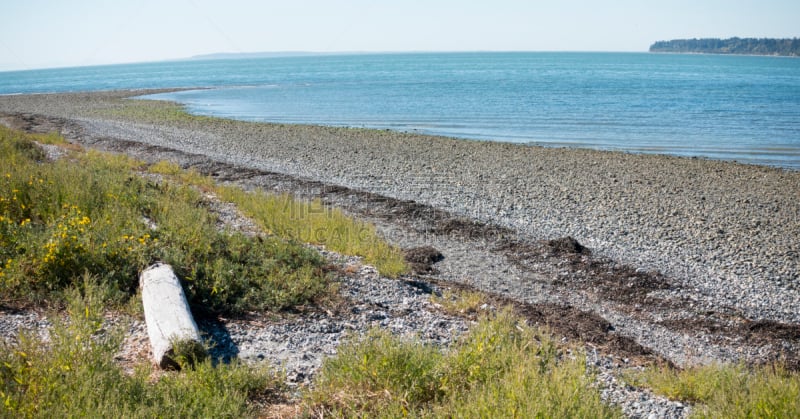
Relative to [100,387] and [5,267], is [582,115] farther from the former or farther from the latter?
[100,387]

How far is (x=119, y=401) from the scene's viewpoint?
4.42 metres

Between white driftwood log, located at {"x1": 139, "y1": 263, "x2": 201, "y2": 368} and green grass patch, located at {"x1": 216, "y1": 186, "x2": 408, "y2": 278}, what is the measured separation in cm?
342

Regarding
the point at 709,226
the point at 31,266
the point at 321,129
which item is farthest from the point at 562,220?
the point at 321,129

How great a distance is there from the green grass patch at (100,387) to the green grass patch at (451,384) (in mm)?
762

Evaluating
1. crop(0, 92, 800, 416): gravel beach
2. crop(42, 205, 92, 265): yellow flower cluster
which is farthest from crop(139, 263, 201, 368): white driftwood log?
crop(0, 92, 800, 416): gravel beach

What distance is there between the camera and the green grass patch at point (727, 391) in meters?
4.41

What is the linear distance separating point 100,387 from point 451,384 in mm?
2767

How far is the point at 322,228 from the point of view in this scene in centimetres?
1165

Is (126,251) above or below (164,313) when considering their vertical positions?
above

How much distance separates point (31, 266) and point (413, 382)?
209 inches

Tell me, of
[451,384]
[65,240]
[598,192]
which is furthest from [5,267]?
[598,192]

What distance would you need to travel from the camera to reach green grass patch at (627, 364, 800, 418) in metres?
4.41

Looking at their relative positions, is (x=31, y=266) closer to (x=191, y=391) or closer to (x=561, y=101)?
(x=191, y=391)

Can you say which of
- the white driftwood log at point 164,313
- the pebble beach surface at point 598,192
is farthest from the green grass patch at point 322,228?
the pebble beach surface at point 598,192
